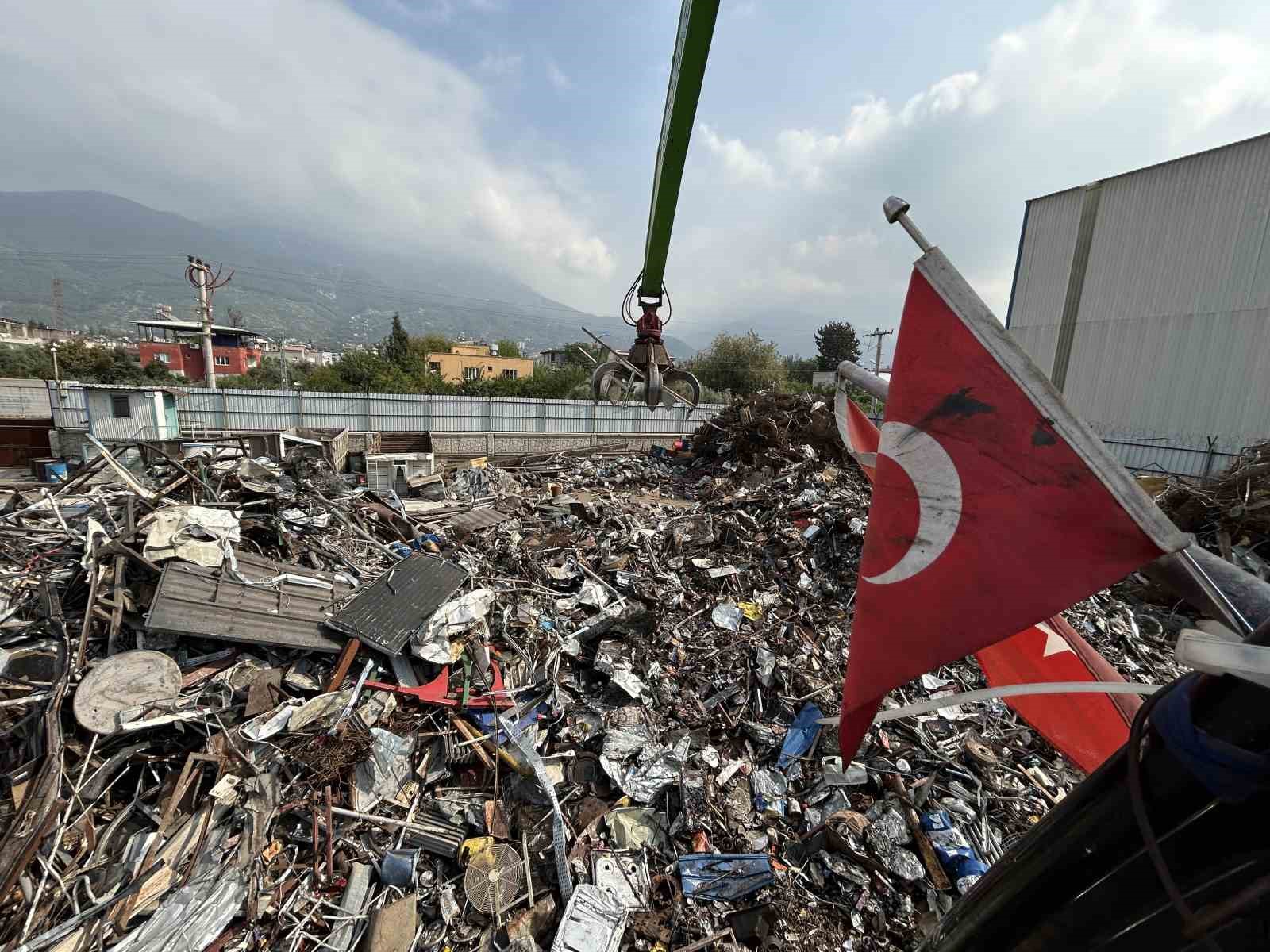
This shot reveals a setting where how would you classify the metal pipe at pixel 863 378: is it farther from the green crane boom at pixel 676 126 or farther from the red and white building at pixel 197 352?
the red and white building at pixel 197 352

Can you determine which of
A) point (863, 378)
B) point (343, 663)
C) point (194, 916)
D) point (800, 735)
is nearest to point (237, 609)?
point (343, 663)

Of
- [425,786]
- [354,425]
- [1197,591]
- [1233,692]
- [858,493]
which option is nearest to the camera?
[1233,692]

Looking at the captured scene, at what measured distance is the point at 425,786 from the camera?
4.21m

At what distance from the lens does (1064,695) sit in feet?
5.98

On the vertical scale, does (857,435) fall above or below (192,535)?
above

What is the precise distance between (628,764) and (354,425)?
1678cm

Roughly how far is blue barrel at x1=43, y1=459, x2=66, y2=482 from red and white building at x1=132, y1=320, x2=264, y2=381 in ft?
132

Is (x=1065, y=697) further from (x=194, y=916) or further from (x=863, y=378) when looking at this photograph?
(x=194, y=916)

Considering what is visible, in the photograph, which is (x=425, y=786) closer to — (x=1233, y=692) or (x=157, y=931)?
(x=157, y=931)

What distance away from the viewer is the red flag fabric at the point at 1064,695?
1829 mm

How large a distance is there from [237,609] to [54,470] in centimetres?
1112

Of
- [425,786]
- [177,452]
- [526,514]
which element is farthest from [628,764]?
[177,452]

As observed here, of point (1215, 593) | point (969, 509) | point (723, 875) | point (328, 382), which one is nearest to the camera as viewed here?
point (1215, 593)

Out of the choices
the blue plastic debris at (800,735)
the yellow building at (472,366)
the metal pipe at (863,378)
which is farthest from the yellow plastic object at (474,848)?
the yellow building at (472,366)
